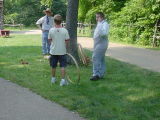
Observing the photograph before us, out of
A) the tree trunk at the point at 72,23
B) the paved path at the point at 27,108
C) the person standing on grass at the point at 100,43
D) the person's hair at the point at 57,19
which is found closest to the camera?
the paved path at the point at 27,108

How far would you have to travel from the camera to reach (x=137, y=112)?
7.45m

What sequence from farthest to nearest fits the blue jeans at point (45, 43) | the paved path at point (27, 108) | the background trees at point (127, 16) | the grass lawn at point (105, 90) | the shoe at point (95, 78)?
the background trees at point (127, 16) < the blue jeans at point (45, 43) < the shoe at point (95, 78) < the grass lawn at point (105, 90) < the paved path at point (27, 108)

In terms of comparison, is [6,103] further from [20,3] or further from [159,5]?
[20,3]

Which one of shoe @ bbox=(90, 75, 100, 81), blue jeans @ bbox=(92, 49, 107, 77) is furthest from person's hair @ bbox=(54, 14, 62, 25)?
shoe @ bbox=(90, 75, 100, 81)

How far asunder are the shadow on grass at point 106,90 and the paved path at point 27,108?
25 cm

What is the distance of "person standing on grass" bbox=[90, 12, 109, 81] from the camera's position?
10.4 metres

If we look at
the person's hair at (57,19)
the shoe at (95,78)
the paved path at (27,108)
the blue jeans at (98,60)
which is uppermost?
the person's hair at (57,19)

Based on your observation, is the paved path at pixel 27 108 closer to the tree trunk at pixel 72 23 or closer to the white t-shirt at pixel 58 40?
the white t-shirt at pixel 58 40

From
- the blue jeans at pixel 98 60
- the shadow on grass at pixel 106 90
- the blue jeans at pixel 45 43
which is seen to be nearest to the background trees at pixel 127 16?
the blue jeans at pixel 45 43

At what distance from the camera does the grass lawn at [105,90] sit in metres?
7.48

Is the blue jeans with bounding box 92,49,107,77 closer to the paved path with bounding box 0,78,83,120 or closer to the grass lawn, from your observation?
the grass lawn

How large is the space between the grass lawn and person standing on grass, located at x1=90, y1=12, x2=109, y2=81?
0.27 metres

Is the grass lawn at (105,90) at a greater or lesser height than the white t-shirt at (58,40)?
lesser

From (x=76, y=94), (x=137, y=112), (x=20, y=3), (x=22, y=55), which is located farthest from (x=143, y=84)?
(x=20, y=3)
